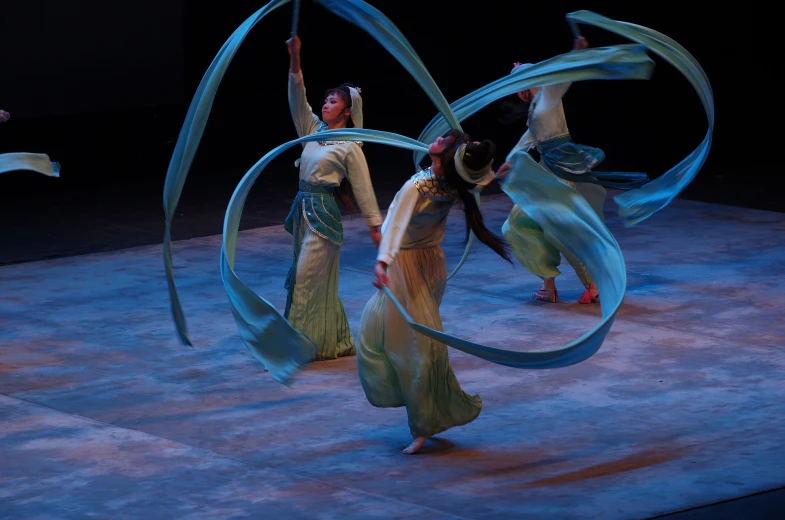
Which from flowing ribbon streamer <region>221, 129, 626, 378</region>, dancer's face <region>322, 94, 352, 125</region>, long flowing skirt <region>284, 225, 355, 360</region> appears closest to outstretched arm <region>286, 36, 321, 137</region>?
dancer's face <region>322, 94, 352, 125</region>

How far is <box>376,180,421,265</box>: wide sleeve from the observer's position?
5.29 m

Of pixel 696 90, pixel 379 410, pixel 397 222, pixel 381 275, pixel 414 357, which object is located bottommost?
pixel 379 410

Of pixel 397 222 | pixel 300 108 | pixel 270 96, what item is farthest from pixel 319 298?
pixel 270 96

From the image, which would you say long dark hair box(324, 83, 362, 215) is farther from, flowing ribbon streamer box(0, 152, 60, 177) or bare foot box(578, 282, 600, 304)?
bare foot box(578, 282, 600, 304)

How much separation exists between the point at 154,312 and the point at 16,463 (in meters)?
2.50

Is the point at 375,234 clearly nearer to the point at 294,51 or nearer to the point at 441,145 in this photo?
the point at 294,51

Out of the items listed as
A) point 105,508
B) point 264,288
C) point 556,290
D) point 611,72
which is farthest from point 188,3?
point 105,508

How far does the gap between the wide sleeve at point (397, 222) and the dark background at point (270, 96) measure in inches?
192

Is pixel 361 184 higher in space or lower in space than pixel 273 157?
lower

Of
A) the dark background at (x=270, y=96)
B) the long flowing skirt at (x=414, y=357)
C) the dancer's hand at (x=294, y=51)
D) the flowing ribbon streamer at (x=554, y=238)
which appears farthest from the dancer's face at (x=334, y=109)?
the dark background at (x=270, y=96)

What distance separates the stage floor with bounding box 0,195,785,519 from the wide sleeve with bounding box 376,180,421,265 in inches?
32.1

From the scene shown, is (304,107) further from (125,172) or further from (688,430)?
(125,172)

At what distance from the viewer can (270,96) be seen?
13.2 m

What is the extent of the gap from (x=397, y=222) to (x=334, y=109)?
1.49 meters
